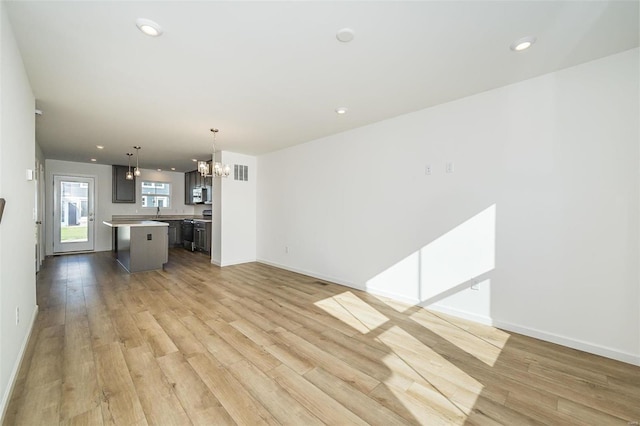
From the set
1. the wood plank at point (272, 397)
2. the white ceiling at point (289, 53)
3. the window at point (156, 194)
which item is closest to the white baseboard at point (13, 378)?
the wood plank at point (272, 397)

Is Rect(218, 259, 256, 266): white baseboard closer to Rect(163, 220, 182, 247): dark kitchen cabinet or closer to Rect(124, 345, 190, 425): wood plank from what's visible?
Rect(124, 345, 190, 425): wood plank

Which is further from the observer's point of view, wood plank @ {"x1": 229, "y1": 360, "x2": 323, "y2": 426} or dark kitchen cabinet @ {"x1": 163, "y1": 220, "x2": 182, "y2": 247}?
dark kitchen cabinet @ {"x1": 163, "y1": 220, "x2": 182, "y2": 247}

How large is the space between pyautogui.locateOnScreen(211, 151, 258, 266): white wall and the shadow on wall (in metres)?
3.75

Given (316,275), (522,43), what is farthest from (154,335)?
(522,43)

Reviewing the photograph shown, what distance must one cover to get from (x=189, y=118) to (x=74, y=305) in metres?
2.95

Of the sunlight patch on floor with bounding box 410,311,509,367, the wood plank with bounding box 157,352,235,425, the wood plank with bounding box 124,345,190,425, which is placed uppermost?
the wood plank with bounding box 124,345,190,425

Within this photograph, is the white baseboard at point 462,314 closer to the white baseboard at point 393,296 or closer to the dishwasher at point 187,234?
the white baseboard at point 393,296

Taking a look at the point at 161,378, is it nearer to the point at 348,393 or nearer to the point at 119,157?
the point at 348,393

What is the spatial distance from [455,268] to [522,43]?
2.32m

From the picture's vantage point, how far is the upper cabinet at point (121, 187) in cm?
763

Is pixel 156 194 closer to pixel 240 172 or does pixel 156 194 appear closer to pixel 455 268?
pixel 240 172

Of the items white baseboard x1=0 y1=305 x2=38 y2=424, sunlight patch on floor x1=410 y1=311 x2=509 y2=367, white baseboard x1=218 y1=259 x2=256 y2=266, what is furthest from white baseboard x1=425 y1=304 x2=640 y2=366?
white baseboard x1=218 y1=259 x2=256 y2=266

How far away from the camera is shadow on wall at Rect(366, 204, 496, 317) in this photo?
2941 mm

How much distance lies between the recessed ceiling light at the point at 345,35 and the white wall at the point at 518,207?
6.03ft
